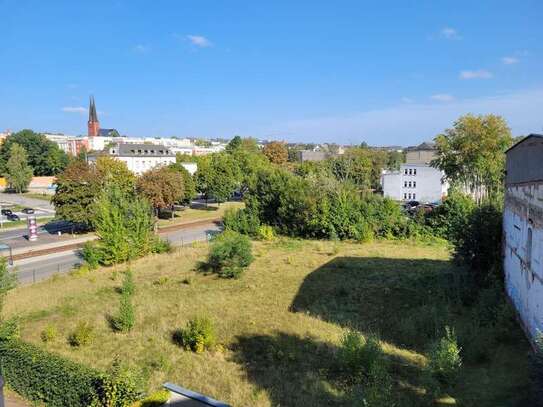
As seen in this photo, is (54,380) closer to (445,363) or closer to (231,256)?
(445,363)

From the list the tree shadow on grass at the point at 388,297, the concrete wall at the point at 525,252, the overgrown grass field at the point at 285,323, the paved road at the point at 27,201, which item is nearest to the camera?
the overgrown grass field at the point at 285,323

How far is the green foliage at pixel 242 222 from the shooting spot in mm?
37625

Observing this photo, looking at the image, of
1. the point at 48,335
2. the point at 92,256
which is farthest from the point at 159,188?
the point at 48,335

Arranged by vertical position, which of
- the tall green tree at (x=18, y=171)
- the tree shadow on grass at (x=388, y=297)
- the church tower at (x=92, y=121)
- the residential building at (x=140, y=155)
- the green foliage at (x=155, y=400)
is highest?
the church tower at (x=92, y=121)

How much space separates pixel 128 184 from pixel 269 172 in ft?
57.4

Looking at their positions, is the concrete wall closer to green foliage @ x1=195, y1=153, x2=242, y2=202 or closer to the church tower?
green foliage @ x1=195, y1=153, x2=242, y2=202

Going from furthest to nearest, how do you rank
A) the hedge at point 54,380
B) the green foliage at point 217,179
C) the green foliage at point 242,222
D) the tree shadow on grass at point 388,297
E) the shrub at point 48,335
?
the green foliage at point 217,179
the green foliage at point 242,222
the tree shadow on grass at point 388,297
the shrub at point 48,335
the hedge at point 54,380

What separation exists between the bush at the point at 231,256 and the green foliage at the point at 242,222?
43.7 feet

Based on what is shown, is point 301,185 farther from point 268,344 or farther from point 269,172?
point 268,344

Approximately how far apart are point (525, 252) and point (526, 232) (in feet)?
2.08

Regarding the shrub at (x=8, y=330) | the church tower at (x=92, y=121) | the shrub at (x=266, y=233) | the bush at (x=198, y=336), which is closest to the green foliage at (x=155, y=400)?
the bush at (x=198, y=336)

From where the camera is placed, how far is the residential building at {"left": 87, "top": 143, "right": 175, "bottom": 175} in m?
82.6

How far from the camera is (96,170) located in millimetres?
41969

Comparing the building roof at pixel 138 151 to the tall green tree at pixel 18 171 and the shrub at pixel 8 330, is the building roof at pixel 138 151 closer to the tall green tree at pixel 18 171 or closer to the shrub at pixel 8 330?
the tall green tree at pixel 18 171
